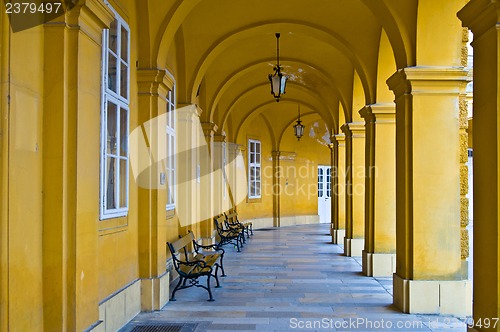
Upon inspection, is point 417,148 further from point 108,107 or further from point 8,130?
point 8,130

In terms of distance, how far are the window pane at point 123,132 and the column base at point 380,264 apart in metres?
5.46

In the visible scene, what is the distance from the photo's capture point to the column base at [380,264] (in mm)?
9695

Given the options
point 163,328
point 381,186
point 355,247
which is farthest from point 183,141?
point 355,247

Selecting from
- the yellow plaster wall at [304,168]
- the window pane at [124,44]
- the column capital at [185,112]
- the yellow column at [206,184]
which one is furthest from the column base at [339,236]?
the window pane at [124,44]

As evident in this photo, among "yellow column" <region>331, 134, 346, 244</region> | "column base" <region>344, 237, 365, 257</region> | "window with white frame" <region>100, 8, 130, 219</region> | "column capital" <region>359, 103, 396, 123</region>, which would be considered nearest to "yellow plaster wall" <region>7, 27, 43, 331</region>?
"window with white frame" <region>100, 8, 130, 219</region>

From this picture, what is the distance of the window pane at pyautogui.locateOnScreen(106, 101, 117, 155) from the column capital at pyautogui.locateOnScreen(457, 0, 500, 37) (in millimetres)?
3760

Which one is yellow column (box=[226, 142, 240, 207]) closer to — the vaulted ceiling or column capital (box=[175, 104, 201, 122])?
the vaulted ceiling

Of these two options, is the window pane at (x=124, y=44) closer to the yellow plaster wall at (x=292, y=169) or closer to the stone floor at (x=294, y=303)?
the stone floor at (x=294, y=303)

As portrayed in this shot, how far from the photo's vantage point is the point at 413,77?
267 inches

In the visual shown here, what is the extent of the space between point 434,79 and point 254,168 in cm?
1516

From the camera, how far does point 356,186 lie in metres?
12.5

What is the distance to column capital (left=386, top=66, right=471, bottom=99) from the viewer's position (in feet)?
22.1

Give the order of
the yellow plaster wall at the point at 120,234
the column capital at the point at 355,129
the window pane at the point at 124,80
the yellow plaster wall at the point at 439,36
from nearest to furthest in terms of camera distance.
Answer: the yellow plaster wall at the point at 120,234, the window pane at the point at 124,80, the yellow plaster wall at the point at 439,36, the column capital at the point at 355,129

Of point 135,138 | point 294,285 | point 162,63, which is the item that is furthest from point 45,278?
point 294,285
